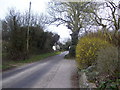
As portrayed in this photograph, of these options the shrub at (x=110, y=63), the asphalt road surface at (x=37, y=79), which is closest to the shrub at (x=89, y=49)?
the asphalt road surface at (x=37, y=79)

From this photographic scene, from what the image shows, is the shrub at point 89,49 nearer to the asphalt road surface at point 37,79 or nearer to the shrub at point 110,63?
the asphalt road surface at point 37,79

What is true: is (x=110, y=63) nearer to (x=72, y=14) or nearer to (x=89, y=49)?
(x=89, y=49)

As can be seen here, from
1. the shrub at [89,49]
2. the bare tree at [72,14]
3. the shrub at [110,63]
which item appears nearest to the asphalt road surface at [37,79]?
the shrub at [89,49]

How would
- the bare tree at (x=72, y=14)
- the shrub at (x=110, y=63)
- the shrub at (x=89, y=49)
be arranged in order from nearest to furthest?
the shrub at (x=110, y=63) → the shrub at (x=89, y=49) → the bare tree at (x=72, y=14)

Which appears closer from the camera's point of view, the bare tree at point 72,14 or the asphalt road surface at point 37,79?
the asphalt road surface at point 37,79

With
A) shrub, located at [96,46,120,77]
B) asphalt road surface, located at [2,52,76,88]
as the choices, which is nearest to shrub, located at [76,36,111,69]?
asphalt road surface, located at [2,52,76,88]

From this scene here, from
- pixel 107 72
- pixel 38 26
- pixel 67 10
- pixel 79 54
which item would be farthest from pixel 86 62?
pixel 38 26

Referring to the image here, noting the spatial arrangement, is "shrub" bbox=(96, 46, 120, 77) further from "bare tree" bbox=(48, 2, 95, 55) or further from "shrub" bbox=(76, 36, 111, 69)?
"bare tree" bbox=(48, 2, 95, 55)

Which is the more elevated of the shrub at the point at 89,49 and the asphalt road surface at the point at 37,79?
the shrub at the point at 89,49

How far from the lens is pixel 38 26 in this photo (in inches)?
947

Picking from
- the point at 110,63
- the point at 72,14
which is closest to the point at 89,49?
the point at 110,63

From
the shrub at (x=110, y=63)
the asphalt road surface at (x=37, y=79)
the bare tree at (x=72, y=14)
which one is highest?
the bare tree at (x=72, y=14)

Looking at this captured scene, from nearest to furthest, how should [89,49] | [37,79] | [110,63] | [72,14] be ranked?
[110,63] < [37,79] < [89,49] < [72,14]

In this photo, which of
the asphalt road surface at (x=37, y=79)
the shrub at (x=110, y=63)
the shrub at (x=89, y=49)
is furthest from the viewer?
the shrub at (x=89, y=49)
